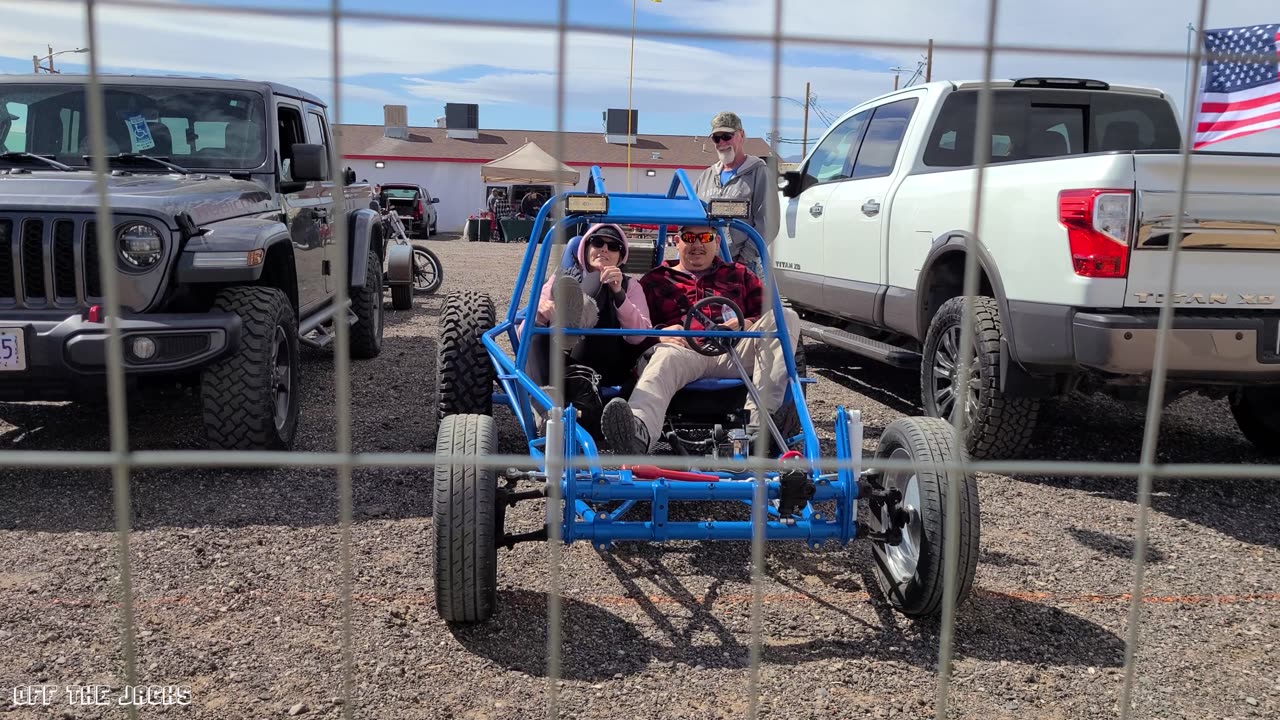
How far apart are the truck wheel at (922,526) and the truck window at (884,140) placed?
2916mm

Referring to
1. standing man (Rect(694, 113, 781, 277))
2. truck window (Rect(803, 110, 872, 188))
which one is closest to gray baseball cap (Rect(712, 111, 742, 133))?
standing man (Rect(694, 113, 781, 277))

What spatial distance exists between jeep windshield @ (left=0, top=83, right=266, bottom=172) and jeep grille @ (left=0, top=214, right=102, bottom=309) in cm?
114

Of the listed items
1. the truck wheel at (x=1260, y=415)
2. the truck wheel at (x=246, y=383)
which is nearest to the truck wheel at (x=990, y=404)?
the truck wheel at (x=1260, y=415)

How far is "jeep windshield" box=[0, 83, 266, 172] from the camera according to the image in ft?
17.0

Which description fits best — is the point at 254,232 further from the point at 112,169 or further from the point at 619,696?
the point at 619,696

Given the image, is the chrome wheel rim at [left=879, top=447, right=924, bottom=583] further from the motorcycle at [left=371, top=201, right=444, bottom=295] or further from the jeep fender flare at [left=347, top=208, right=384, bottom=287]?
the motorcycle at [left=371, top=201, right=444, bottom=295]

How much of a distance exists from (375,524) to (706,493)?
1.48 metres

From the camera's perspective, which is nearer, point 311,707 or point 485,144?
point 311,707

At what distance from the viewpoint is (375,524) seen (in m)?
3.93

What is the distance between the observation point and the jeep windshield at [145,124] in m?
5.18

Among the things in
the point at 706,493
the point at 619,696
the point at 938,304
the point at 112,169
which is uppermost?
the point at 112,169

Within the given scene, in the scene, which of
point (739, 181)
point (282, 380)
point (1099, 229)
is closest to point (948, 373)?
point (1099, 229)

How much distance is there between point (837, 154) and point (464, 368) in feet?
11.2

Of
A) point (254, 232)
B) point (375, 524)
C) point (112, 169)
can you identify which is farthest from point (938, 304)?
point (112, 169)
